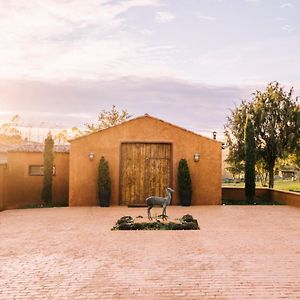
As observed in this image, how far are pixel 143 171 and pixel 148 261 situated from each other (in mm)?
11242

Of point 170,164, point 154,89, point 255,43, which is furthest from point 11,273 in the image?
point 154,89

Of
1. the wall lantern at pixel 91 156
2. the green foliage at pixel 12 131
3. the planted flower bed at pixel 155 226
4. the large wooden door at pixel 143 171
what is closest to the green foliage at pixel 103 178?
the wall lantern at pixel 91 156

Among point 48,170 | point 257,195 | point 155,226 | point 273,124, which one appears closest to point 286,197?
point 257,195

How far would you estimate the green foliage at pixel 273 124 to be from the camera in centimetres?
2958

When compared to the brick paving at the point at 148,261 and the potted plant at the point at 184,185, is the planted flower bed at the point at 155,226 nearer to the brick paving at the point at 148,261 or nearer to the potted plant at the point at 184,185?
the brick paving at the point at 148,261

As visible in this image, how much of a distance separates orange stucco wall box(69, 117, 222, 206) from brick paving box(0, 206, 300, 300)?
539 cm

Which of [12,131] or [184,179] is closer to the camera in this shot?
[184,179]

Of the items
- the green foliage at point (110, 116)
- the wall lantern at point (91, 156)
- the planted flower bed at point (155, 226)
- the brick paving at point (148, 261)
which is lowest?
the brick paving at point (148, 261)

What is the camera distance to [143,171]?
19.2 m

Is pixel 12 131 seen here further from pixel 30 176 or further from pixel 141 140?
pixel 141 140

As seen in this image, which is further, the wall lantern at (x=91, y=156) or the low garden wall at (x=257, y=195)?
the low garden wall at (x=257, y=195)

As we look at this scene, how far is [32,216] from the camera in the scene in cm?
1539

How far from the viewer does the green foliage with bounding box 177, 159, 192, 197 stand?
18781 mm

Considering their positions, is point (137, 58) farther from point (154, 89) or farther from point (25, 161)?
point (154, 89)
